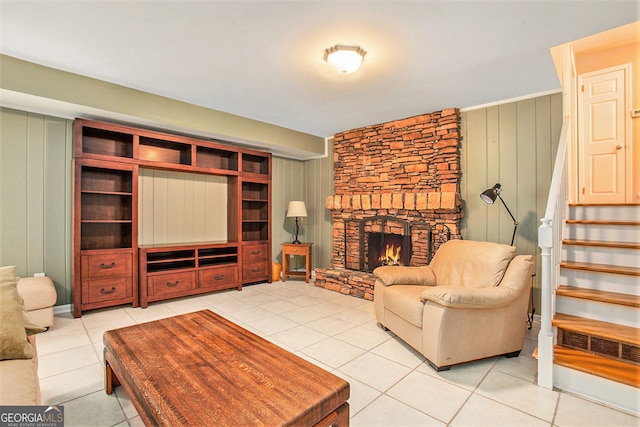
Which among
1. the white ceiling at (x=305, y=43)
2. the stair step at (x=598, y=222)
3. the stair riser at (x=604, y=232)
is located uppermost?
the white ceiling at (x=305, y=43)

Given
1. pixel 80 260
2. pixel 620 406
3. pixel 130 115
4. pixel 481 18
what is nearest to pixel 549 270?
pixel 620 406

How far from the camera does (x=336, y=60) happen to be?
2.43 meters

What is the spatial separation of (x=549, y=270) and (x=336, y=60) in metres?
2.18

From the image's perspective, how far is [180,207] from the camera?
14.5ft

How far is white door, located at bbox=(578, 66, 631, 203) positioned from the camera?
322 cm

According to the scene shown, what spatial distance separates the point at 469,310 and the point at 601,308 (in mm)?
926

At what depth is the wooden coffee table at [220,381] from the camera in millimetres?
1146

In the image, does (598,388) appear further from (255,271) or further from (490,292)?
(255,271)

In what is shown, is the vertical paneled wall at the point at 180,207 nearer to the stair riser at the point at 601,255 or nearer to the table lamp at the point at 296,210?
the table lamp at the point at 296,210

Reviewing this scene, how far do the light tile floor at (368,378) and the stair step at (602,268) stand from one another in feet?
2.58

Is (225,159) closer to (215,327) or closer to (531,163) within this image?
(215,327)

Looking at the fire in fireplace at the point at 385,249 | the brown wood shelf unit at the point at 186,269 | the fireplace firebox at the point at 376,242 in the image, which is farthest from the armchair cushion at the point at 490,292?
the brown wood shelf unit at the point at 186,269

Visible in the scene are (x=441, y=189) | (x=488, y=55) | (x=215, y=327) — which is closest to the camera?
(x=215, y=327)

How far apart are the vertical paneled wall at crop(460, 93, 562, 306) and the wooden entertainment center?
9.74 ft
